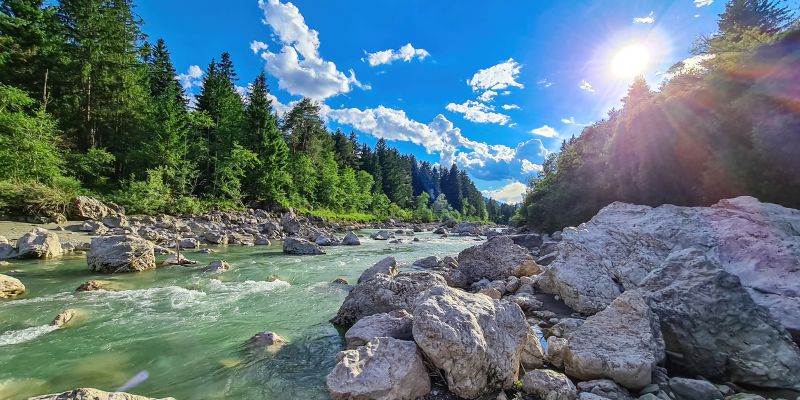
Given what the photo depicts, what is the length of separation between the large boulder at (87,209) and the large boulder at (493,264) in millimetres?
22831

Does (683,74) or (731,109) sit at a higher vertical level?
(683,74)

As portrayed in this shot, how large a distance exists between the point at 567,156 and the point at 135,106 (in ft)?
144

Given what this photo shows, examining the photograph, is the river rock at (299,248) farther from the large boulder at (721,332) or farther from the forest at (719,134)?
the forest at (719,134)

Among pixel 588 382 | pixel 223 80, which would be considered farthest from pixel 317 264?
pixel 223 80

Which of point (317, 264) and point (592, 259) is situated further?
point (317, 264)

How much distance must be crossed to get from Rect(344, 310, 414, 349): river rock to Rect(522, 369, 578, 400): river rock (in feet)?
5.65

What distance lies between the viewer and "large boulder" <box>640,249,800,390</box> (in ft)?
13.3

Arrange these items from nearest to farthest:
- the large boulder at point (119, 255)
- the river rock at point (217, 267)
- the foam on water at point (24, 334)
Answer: the foam on water at point (24, 334), the large boulder at point (119, 255), the river rock at point (217, 267)

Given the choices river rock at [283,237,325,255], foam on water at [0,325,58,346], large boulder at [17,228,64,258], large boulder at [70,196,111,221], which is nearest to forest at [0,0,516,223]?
large boulder at [70,196,111,221]

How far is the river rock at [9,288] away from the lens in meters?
8.15

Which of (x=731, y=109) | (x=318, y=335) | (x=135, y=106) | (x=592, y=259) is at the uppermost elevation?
(x=135, y=106)

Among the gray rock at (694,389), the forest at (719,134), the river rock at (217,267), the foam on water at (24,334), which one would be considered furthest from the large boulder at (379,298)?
the forest at (719,134)

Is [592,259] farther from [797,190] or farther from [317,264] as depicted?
[317,264]

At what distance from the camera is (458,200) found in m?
116
